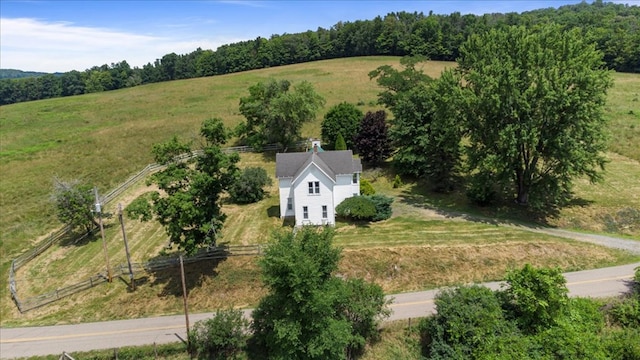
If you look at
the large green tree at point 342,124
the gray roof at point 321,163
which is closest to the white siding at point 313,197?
the gray roof at point 321,163

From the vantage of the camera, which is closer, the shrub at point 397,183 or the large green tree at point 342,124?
the shrub at point 397,183

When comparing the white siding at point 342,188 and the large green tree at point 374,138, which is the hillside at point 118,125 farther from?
the white siding at point 342,188

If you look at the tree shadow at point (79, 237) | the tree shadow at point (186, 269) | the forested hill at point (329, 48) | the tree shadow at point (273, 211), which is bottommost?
the tree shadow at point (186, 269)

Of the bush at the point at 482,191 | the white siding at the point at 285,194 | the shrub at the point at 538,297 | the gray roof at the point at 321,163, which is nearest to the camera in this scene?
the shrub at the point at 538,297

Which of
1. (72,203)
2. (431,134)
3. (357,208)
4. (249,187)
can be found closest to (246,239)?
(249,187)

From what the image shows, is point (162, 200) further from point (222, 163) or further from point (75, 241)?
point (75, 241)

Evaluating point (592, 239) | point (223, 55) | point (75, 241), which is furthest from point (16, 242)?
point (223, 55)

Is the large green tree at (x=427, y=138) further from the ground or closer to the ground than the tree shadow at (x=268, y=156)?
further from the ground
